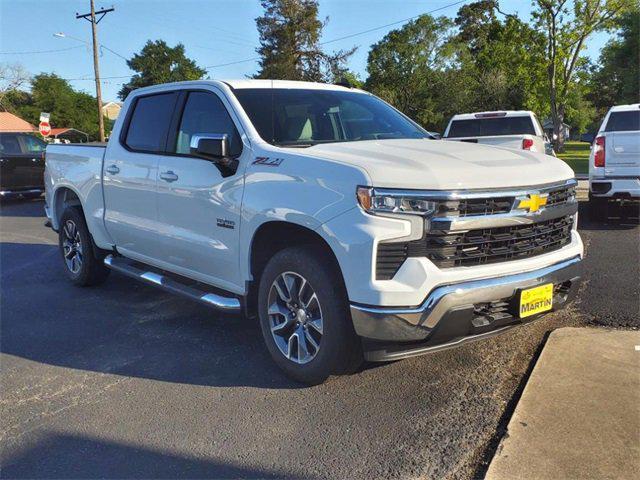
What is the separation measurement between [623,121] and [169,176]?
7.98 m

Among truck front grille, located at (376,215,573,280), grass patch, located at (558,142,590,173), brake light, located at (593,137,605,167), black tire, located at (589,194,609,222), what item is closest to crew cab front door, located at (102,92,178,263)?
truck front grille, located at (376,215,573,280)

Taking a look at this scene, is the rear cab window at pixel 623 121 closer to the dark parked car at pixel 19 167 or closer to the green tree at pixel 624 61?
the dark parked car at pixel 19 167

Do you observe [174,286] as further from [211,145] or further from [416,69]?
[416,69]

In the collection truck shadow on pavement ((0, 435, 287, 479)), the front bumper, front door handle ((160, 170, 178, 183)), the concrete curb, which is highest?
front door handle ((160, 170, 178, 183))

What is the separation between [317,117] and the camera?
4.48m

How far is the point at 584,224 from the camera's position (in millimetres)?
9000

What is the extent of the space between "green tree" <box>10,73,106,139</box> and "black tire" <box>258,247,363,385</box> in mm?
73974

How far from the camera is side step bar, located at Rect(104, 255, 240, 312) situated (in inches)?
159

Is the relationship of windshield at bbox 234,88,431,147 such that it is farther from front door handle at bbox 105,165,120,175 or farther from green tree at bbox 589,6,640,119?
green tree at bbox 589,6,640,119

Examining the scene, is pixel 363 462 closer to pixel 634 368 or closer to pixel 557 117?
pixel 634 368

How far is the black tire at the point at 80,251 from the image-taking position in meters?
6.07

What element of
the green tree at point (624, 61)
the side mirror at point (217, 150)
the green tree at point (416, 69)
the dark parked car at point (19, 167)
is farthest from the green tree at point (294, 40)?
the side mirror at point (217, 150)

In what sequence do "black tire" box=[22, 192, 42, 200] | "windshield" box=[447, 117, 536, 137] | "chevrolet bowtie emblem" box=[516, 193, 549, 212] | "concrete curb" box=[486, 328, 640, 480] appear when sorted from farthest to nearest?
"black tire" box=[22, 192, 42, 200], "windshield" box=[447, 117, 536, 137], "chevrolet bowtie emblem" box=[516, 193, 549, 212], "concrete curb" box=[486, 328, 640, 480]

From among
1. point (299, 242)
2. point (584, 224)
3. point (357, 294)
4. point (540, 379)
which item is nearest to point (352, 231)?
point (357, 294)
